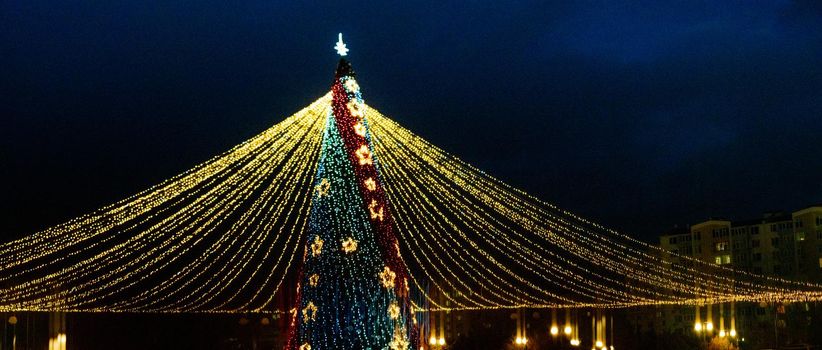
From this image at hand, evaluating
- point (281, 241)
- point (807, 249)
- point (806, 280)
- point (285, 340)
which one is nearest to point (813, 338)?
point (806, 280)

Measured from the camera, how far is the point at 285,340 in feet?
55.3

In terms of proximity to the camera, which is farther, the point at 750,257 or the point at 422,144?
the point at 750,257

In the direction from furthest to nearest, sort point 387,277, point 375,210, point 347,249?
point 387,277, point 375,210, point 347,249

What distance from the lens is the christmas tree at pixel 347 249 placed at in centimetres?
1550

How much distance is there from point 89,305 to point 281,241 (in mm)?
7108

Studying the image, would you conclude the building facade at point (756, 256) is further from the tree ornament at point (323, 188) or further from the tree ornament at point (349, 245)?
→ the tree ornament at point (323, 188)

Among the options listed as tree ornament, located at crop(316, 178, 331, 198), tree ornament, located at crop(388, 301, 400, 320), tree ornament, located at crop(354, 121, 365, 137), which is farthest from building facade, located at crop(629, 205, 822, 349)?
tree ornament, located at crop(316, 178, 331, 198)

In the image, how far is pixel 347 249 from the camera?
15.5 meters

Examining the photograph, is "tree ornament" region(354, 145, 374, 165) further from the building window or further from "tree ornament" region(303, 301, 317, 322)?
the building window

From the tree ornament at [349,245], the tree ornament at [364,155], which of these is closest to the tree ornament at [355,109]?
the tree ornament at [364,155]

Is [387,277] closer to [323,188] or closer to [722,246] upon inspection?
[323,188]

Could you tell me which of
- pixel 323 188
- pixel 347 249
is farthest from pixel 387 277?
pixel 323 188

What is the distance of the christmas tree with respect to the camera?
15.5 metres

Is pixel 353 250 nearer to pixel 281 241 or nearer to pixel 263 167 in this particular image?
pixel 263 167
